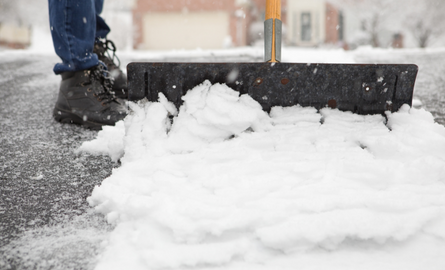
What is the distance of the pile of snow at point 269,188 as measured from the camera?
0.77m

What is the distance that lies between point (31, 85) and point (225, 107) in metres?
2.26

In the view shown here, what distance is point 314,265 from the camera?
740mm

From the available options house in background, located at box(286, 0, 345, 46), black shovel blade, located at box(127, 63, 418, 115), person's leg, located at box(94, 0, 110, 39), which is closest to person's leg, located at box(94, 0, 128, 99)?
person's leg, located at box(94, 0, 110, 39)

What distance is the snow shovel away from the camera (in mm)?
1310

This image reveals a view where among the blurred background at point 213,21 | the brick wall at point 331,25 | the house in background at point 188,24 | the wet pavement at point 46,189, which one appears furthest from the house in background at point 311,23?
the wet pavement at point 46,189

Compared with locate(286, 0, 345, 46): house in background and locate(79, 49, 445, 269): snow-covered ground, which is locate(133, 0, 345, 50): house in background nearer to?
locate(286, 0, 345, 46): house in background

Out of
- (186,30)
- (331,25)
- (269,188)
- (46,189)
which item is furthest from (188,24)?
(269,188)

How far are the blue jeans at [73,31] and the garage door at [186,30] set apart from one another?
43.4ft

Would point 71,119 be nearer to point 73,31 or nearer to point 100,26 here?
point 73,31

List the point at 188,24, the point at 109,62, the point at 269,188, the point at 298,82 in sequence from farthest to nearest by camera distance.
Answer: the point at 188,24, the point at 109,62, the point at 298,82, the point at 269,188

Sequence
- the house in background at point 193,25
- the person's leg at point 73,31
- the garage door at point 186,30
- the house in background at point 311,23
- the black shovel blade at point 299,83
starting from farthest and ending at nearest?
the house in background at point 311,23
the garage door at point 186,30
the house in background at point 193,25
the person's leg at point 73,31
the black shovel blade at point 299,83

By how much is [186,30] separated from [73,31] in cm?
1390

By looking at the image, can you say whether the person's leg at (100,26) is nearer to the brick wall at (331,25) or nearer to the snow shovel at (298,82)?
the snow shovel at (298,82)

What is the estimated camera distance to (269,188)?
0.97 metres
